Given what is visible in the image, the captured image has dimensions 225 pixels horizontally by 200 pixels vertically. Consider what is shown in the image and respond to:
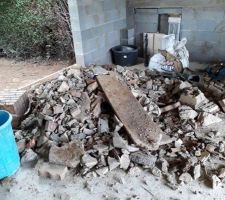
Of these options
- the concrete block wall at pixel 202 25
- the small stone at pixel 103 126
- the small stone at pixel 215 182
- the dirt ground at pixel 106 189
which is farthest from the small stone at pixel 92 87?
the concrete block wall at pixel 202 25

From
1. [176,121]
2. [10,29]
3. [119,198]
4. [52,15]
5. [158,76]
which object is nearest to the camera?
[119,198]

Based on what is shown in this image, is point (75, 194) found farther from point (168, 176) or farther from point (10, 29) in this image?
point (10, 29)

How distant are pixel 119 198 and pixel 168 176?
466 millimetres

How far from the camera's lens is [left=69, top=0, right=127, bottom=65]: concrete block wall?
376 cm

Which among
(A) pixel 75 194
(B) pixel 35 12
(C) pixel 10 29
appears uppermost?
(B) pixel 35 12

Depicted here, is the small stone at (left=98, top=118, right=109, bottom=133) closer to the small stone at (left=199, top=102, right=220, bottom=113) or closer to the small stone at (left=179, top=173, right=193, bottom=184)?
the small stone at (left=179, top=173, right=193, bottom=184)

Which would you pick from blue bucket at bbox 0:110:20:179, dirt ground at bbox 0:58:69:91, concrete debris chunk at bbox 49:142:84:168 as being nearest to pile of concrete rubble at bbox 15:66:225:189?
concrete debris chunk at bbox 49:142:84:168

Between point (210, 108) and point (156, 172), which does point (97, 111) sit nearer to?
point (156, 172)

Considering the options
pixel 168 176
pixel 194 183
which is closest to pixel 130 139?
pixel 168 176

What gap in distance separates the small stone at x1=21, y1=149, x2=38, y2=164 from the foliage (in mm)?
2510

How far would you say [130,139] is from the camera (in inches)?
97.6

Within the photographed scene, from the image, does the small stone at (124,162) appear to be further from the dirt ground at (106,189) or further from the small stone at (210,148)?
the small stone at (210,148)

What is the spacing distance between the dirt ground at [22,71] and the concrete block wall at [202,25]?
2.06 metres

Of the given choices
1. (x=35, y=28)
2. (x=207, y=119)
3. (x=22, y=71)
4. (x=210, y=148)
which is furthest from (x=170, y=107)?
(x=35, y=28)
